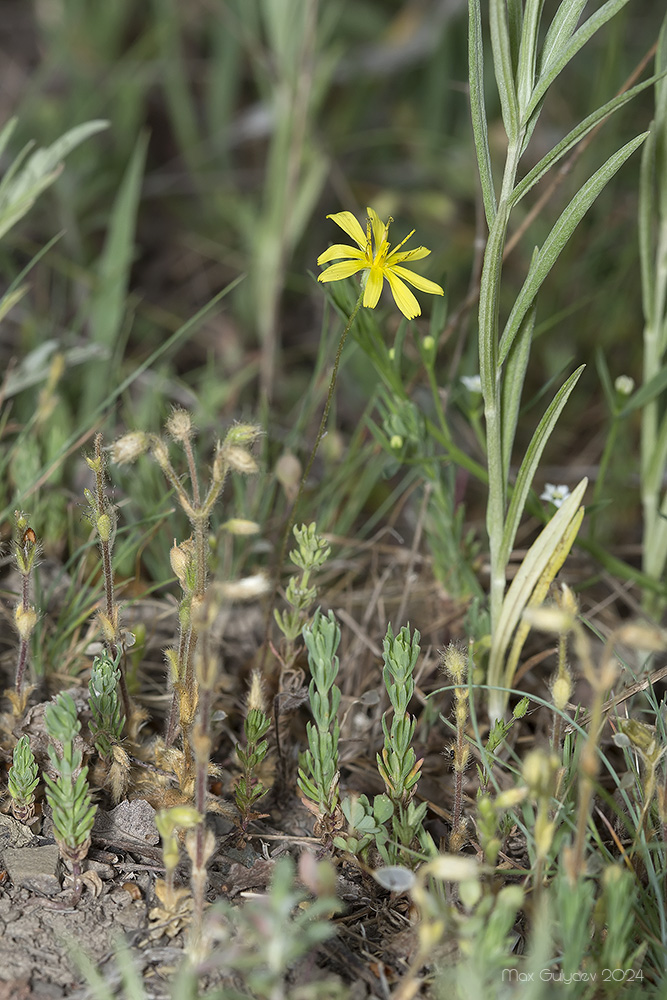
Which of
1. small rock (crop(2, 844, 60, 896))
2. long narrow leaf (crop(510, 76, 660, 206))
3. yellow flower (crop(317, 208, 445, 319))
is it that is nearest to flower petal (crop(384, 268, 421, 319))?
yellow flower (crop(317, 208, 445, 319))

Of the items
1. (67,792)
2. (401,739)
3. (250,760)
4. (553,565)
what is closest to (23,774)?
(67,792)

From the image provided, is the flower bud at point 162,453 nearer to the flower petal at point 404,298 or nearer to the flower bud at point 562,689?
the flower petal at point 404,298

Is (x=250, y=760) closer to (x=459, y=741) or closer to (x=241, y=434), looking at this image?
(x=459, y=741)

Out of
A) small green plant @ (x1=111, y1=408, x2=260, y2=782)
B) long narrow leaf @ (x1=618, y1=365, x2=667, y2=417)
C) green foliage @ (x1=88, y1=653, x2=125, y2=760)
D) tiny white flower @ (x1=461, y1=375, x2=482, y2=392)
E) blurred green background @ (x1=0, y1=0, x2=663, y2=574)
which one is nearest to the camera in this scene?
small green plant @ (x1=111, y1=408, x2=260, y2=782)

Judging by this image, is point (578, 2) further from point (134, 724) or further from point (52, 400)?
point (134, 724)

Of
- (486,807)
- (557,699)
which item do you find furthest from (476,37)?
(486,807)

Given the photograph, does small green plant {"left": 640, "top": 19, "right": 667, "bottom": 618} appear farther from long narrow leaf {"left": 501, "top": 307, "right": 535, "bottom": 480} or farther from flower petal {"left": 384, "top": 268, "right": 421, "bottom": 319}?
flower petal {"left": 384, "top": 268, "right": 421, "bottom": 319}
